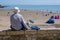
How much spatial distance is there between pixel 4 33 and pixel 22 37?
1.85ft

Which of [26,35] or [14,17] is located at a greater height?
[14,17]

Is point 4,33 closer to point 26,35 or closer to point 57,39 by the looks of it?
point 26,35

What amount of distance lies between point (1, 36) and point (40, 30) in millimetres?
1200

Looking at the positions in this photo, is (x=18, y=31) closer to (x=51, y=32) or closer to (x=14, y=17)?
(x=14, y=17)

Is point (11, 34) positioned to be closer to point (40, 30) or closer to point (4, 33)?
point (4, 33)

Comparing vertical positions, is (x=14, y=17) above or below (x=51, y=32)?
above

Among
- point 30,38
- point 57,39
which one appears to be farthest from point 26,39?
point 57,39

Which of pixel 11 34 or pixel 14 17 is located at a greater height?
pixel 14 17

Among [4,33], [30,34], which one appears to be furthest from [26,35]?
A: [4,33]

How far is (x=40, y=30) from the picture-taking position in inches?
258

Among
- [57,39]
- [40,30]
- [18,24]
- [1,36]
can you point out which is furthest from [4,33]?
[57,39]

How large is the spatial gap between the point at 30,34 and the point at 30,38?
142 millimetres

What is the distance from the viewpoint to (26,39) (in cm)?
658

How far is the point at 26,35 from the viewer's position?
6516mm
